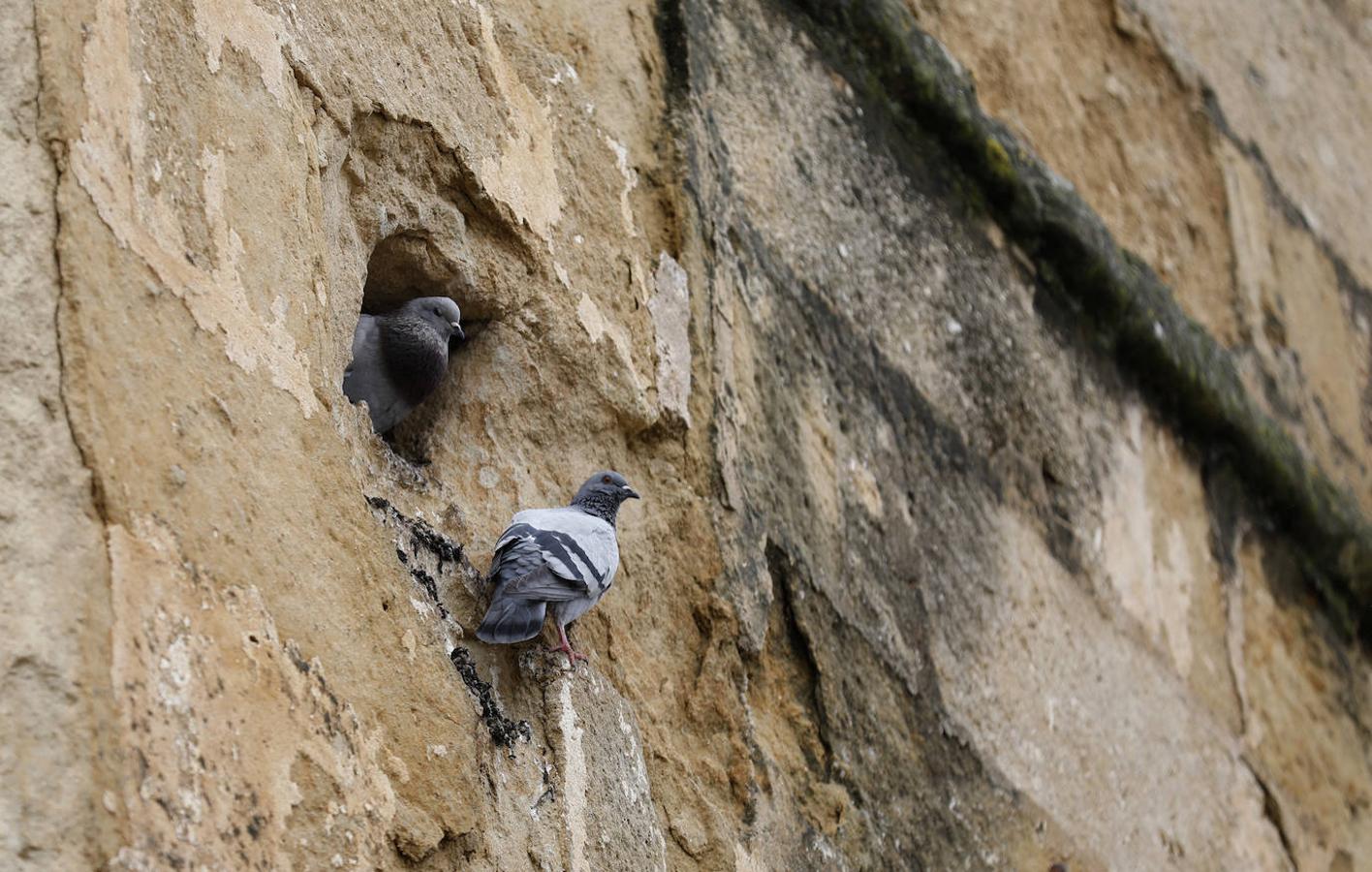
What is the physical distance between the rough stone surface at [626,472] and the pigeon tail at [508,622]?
0.18 ft

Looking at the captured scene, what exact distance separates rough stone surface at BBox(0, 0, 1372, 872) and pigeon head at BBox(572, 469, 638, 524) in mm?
102

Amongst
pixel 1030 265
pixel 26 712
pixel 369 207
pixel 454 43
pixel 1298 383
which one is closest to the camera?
pixel 26 712

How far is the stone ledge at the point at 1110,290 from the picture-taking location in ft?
13.5

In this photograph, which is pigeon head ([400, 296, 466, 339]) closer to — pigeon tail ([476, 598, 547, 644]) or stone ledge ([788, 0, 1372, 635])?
pigeon tail ([476, 598, 547, 644])

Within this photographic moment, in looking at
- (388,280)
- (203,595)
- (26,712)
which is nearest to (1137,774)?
(388,280)

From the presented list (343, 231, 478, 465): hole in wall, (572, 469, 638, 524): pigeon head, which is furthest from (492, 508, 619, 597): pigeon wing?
(343, 231, 478, 465): hole in wall

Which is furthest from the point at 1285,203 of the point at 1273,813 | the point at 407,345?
the point at 407,345

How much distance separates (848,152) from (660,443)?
116 centimetres

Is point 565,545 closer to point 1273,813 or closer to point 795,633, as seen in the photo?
point 795,633

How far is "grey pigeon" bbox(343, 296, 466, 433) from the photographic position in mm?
2703

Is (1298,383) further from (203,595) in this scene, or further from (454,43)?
(203,595)

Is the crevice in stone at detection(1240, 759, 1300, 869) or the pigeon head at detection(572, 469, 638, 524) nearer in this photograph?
the pigeon head at detection(572, 469, 638, 524)

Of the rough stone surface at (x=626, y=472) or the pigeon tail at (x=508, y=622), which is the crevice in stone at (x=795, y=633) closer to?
the rough stone surface at (x=626, y=472)

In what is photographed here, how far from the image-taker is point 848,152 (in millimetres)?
3877
